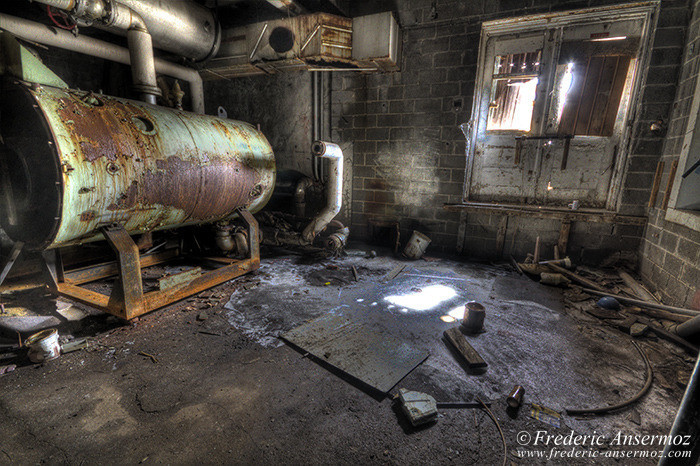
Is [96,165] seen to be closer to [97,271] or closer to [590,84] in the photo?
[97,271]

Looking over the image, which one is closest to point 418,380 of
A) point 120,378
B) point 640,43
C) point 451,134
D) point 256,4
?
point 120,378

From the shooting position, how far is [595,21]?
171 inches

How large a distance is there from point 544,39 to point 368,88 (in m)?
2.79

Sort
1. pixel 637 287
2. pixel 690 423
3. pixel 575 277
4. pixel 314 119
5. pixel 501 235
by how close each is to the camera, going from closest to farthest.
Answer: pixel 690 423 → pixel 637 287 → pixel 575 277 → pixel 501 235 → pixel 314 119

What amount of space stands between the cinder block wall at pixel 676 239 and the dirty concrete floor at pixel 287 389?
3.13ft

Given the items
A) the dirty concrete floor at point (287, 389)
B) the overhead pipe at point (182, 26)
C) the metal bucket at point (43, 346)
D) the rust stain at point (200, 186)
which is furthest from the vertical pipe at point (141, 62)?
the metal bucket at point (43, 346)

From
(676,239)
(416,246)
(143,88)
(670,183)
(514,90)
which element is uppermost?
(514,90)

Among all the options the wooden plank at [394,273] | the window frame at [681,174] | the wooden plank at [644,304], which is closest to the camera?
the wooden plank at [644,304]

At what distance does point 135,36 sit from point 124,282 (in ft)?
9.63

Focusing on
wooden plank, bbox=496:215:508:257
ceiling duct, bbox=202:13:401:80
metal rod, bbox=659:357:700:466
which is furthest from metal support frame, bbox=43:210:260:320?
wooden plank, bbox=496:215:508:257

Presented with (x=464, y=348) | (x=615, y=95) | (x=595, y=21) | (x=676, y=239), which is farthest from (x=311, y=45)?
(x=676, y=239)

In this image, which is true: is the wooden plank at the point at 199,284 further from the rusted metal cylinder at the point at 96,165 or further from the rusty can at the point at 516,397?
the rusty can at the point at 516,397

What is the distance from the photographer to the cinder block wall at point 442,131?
13.6 feet

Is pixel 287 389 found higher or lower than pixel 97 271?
lower
